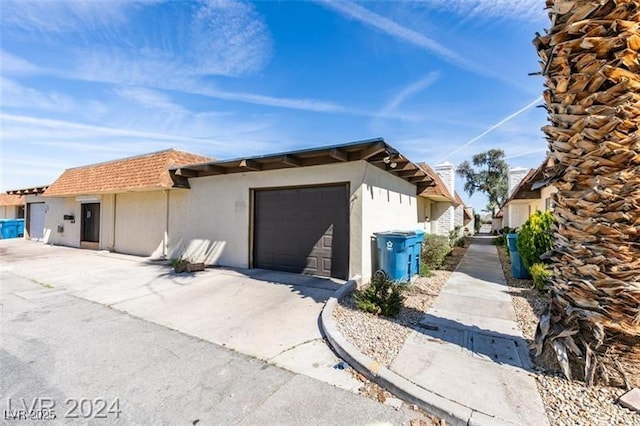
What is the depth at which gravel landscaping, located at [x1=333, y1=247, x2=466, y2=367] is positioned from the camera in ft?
11.7

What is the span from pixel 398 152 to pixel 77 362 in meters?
7.21

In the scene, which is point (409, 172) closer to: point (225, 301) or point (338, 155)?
point (338, 155)

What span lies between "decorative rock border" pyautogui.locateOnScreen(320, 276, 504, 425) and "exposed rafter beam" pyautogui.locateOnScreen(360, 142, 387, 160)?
163 inches

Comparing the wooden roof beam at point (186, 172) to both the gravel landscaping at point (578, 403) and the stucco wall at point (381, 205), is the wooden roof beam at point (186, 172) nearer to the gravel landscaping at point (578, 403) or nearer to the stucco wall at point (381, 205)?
the stucco wall at point (381, 205)

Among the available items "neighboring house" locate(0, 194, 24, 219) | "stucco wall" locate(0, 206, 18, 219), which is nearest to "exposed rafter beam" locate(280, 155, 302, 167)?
"neighboring house" locate(0, 194, 24, 219)

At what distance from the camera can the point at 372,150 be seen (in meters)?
6.50

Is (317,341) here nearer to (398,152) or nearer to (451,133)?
(398,152)

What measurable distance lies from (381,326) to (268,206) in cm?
542

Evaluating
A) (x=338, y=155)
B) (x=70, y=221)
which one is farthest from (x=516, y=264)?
(x=70, y=221)

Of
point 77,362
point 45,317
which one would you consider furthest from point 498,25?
point 45,317

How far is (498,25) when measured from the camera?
20.1 feet

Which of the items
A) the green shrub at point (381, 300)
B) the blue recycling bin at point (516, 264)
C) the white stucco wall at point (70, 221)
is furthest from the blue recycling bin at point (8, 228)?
the blue recycling bin at point (516, 264)

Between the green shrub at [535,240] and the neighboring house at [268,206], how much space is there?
3587 mm

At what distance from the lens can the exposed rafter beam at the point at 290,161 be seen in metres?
7.28
